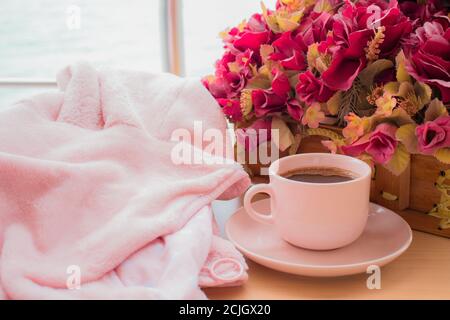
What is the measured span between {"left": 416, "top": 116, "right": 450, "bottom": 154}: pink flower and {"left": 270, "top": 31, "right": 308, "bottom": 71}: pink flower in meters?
0.19

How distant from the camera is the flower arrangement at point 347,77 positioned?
618 millimetres

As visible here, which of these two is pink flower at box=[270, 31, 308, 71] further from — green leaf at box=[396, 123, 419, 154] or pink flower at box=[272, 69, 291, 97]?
green leaf at box=[396, 123, 419, 154]

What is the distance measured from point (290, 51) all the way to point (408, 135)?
0.21m

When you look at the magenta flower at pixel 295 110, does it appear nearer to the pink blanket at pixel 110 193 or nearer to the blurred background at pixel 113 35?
the pink blanket at pixel 110 193

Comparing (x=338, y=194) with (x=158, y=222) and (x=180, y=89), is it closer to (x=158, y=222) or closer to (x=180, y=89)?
(x=158, y=222)

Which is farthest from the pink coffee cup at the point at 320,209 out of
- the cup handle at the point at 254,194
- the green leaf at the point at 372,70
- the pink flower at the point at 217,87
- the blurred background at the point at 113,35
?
the blurred background at the point at 113,35

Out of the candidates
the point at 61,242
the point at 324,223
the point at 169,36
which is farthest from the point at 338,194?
the point at 169,36

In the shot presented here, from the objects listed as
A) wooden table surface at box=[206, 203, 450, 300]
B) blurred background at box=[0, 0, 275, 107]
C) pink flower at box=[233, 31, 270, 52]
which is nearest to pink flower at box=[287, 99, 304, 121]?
pink flower at box=[233, 31, 270, 52]

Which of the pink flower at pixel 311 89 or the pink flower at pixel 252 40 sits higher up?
the pink flower at pixel 252 40

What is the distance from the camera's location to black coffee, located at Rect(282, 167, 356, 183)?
64cm

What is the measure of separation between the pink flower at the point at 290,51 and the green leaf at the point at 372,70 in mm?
86

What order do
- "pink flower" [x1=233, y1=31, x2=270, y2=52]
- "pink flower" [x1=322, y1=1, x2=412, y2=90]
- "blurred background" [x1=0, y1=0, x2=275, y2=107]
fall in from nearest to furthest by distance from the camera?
"pink flower" [x1=322, y1=1, x2=412, y2=90] → "pink flower" [x1=233, y1=31, x2=270, y2=52] → "blurred background" [x1=0, y1=0, x2=275, y2=107]

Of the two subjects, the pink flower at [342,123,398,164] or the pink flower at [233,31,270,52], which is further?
the pink flower at [233,31,270,52]

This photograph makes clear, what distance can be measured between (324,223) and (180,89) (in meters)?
0.32
